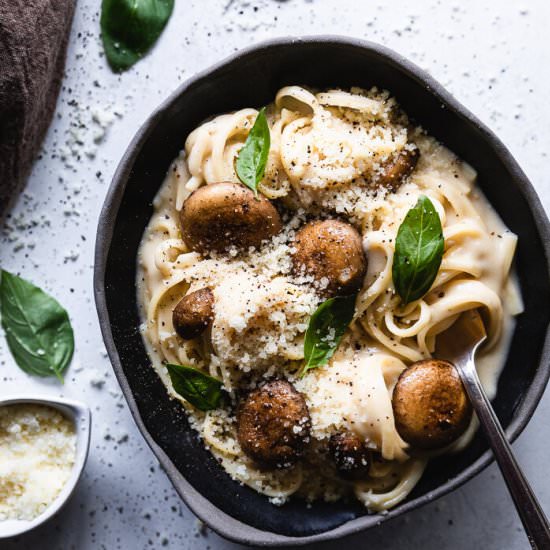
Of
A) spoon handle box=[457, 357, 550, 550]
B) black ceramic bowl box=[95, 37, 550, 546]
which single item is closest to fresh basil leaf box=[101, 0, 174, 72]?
black ceramic bowl box=[95, 37, 550, 546]

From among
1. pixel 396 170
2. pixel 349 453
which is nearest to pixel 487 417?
pixel 349 453

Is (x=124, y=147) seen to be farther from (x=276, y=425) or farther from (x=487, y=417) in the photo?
(x=487, y=417)

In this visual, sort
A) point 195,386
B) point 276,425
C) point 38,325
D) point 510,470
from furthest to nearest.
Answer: point 38,325
point 195,386
point 276,425
point 510,470

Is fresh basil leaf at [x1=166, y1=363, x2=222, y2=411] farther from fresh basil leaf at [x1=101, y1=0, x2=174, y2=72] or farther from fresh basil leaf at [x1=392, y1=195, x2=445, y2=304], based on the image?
fresh basil leaf at [x1=101, y1=0, x2=174, y2=72]

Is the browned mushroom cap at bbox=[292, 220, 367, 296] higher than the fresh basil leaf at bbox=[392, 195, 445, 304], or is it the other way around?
the fresh basil leaf at bbox=[392, 195, 445, 304]

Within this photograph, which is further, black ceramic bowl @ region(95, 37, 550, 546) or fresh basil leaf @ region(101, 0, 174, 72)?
fresh basil leaf @ region(101, 0, 174, 72)

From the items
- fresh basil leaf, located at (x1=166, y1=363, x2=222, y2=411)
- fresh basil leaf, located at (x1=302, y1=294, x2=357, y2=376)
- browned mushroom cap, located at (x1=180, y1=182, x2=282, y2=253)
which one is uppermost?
browned mushroom cap, located at (x1=180, y1=182, x2=282, y2=253)

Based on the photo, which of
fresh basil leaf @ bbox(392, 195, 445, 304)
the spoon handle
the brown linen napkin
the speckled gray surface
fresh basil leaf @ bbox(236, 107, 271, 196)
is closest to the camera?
the spoon handle
